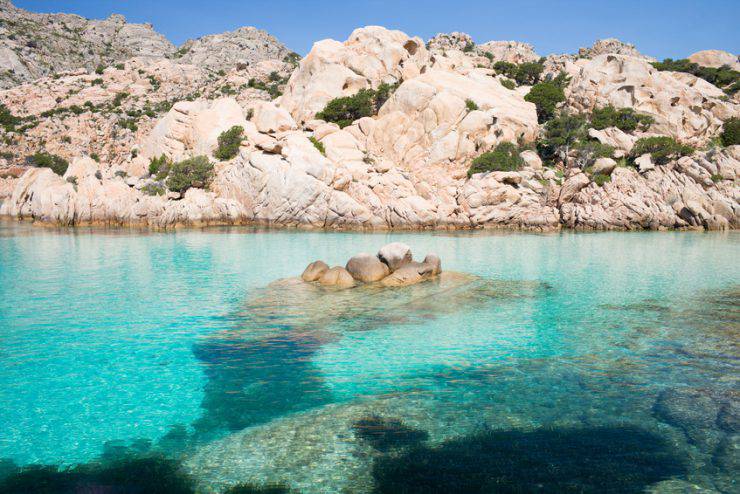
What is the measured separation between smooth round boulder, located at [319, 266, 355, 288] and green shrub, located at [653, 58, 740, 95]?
92328mm

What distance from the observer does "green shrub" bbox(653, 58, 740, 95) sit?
3260 inches

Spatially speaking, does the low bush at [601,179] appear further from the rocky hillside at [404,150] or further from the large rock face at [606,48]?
the large rock face at [606,48]

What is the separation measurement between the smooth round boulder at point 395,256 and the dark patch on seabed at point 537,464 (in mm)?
15081

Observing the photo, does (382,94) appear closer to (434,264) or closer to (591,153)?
(591,153)

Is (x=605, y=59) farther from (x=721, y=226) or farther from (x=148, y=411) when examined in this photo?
(x=148, y=411)

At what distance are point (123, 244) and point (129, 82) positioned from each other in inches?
3653

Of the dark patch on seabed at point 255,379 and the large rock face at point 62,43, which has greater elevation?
the large rock face at point 62,43

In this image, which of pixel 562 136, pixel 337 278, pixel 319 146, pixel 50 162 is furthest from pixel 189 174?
pixel 562 136

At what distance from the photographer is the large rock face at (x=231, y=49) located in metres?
135

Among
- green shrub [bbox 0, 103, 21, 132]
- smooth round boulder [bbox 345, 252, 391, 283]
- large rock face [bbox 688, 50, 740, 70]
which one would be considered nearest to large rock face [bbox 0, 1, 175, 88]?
green shrub [bbox 0, 103, 21, 132]

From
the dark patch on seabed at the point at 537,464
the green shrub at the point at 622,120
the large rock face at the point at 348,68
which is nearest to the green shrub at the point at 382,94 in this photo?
the large rock face at the point at 348,68

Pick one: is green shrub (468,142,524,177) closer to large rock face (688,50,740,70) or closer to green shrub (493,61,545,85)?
green shrub (493,61,545,85)

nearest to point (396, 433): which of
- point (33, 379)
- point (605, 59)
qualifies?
point (33, 379)

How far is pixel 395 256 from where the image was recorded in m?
22.9
